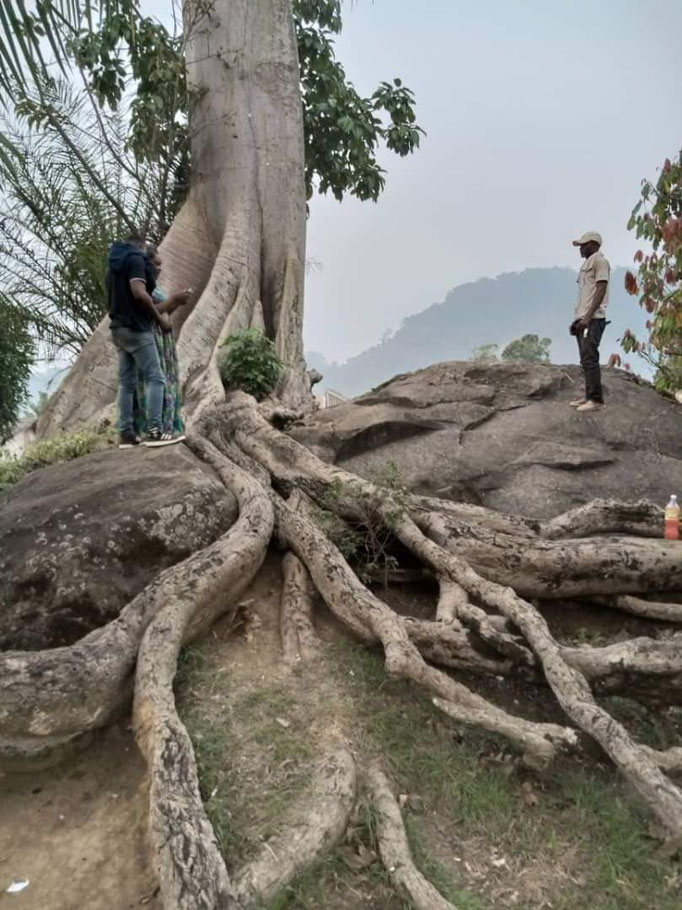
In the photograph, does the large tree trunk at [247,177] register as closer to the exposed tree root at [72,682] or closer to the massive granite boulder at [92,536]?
the massive granite boulder at [92,536]

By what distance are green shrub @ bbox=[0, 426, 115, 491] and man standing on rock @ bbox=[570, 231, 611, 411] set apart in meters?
4.34

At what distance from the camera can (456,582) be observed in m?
3.79

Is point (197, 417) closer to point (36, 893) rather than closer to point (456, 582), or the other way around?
point (456, 582)

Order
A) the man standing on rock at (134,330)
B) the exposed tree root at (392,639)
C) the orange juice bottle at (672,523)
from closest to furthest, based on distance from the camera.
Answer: the exposed tree root at (392,639) → the orange juice bottle at (672,523) → the man standing on rock at (134,330)

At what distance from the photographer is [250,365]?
693cm

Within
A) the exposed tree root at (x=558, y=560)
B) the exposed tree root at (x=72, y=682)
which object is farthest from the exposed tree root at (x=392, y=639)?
the exposed tree root at (x=72, y=682)

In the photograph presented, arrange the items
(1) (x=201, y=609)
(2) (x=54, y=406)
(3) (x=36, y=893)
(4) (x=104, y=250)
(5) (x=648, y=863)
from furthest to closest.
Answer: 1. (4) (x=104, y=250)
2. (2) (x=54, y=406)
3. (1) (x=201, y=609)
4. (5) (x=648, y=863)
5. (3) (x=36, y=893)

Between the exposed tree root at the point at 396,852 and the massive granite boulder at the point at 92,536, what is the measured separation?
1638 millimetres

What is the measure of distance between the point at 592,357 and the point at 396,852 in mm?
4920

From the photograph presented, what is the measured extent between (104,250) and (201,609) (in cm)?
872

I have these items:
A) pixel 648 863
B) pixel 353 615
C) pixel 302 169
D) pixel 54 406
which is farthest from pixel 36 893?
pixel 302 169

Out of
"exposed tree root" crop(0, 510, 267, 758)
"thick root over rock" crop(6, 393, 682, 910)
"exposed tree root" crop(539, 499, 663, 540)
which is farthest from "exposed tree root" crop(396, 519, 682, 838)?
"exposed tree root" crop(0, 510, 267, 758)

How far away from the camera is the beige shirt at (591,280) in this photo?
6.16m

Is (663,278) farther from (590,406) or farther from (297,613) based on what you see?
(297,613)
